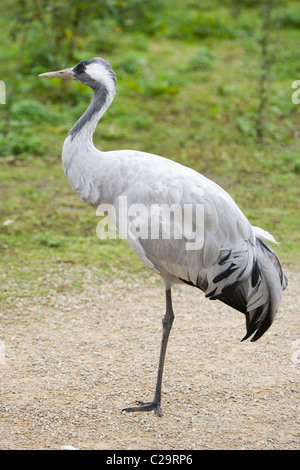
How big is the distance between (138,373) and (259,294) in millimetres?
1198

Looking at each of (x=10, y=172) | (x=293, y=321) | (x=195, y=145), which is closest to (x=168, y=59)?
(x=195, y=145)

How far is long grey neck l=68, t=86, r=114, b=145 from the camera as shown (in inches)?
196

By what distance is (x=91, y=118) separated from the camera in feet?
16.6

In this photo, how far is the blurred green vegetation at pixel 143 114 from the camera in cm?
764

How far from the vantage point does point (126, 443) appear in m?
4.25

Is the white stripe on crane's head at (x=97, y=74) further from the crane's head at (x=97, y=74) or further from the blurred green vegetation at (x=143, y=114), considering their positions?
the blurred green vegetation at (x=143, y=114)

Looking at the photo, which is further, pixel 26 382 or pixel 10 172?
pixel 10 172

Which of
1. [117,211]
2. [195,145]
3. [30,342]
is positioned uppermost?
[117,211]

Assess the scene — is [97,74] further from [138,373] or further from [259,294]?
[138,373]

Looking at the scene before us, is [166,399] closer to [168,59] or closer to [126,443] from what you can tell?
[126,443]

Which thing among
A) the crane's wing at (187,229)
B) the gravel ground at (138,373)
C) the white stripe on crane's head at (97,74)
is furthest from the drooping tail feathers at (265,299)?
the white stripe on crane's head at (97,74)

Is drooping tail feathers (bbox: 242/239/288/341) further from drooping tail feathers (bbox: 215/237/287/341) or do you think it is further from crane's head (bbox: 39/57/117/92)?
crane's head (bbox: 39/57/117/92)

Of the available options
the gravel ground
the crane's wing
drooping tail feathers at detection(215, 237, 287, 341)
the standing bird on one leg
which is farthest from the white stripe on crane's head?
the gravel ground
